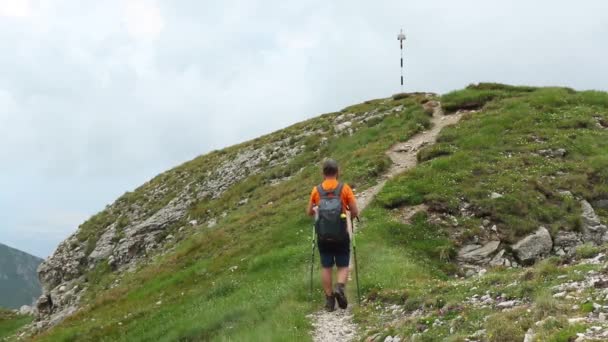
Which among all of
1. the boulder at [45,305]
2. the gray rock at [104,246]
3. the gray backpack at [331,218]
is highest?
the gray backpack at [331,218]

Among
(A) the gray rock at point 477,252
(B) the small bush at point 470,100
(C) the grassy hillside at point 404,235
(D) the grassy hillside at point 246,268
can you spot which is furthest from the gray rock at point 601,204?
Result: (B) the small bush at point 470,100

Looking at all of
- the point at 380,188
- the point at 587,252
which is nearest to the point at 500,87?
the point at 380,188

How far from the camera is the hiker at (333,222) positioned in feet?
50.3

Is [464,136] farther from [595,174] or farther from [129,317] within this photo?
[129,317]

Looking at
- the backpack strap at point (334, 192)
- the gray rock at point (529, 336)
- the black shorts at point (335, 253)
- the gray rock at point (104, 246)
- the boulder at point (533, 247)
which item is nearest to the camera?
the gray rock at point (529, 336)

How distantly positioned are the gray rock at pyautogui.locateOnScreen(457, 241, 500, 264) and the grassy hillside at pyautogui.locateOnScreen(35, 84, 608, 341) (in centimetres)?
52

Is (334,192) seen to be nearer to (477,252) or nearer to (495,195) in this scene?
(477,252)

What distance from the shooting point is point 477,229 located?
23516 millimetres

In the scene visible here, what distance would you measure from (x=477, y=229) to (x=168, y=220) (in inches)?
1081

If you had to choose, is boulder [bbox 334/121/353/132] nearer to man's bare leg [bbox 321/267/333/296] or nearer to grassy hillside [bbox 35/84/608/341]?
grassy hillside [bbox 35/84/608/341]

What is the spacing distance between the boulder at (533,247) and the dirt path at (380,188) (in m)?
4.63

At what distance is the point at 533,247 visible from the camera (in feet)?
73.9

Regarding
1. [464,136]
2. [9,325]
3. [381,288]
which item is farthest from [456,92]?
[9,325]

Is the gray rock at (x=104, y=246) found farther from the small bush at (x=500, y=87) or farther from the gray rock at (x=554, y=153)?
the gray rock at (x=554, y=153)
